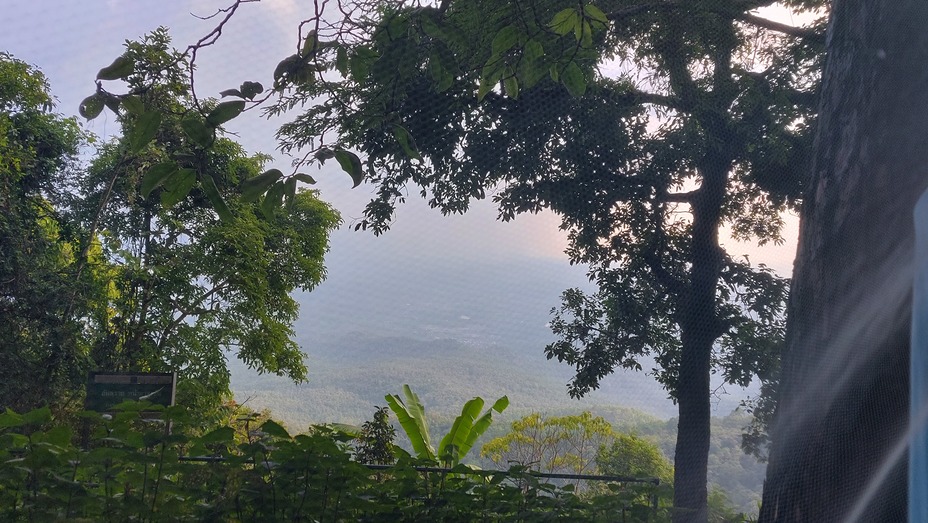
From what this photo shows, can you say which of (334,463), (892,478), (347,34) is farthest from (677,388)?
(347,34)

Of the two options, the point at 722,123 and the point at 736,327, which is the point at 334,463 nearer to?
the point at 736,327

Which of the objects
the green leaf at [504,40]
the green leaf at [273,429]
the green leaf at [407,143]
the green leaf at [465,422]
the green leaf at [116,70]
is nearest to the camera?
the green leaf at [116,70]

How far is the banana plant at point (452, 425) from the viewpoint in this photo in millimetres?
2529

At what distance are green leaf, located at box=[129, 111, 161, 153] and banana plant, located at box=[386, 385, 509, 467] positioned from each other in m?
1.82

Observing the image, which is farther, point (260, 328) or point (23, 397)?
point (260, 328)

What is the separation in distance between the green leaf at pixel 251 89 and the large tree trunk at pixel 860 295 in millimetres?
1001

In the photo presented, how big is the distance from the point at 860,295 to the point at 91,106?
4.02 ft

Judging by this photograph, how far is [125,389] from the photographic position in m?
2.03

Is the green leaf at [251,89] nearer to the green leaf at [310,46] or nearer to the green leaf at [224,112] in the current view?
the green leaf at [224,112]

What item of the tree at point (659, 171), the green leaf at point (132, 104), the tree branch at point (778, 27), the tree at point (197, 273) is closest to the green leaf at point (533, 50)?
the green leaf at point (132, 104)

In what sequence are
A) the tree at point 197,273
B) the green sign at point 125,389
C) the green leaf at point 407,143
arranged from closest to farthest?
the green leaf at point 407,143
the green sign at point 125,389
the tree at point 197,273

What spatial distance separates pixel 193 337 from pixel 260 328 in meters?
0.30

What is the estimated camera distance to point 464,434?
255cm

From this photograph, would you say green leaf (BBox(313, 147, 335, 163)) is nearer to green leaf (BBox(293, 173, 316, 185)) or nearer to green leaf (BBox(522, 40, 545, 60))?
green leaf (BBox(293, 173, 316, 185))
